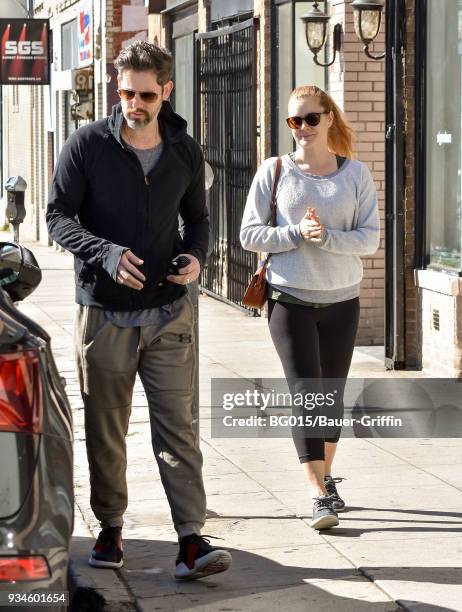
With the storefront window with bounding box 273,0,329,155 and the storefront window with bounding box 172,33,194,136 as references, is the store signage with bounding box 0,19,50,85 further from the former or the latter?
the storefront window with bounding box 273,0,329,155

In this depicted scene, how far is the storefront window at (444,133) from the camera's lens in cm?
1038

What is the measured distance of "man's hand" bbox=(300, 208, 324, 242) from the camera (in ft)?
20.2

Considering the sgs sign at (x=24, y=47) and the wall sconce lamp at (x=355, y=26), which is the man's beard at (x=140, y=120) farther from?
the sgs sign at (x=24, y=47)

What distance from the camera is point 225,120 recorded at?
16109mm

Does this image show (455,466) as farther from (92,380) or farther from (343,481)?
(92,380)

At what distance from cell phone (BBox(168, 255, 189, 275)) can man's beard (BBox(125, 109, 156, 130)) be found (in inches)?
20.9

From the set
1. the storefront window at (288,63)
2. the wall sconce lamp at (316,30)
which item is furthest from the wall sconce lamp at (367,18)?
the storefront window at (288,63)

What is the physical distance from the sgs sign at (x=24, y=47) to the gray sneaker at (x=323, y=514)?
2161 cm

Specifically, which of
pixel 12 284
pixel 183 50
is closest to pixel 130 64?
pixel 12 284

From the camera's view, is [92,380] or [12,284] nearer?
[12,284]

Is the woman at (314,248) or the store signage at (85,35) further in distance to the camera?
the store signage at (85,35)

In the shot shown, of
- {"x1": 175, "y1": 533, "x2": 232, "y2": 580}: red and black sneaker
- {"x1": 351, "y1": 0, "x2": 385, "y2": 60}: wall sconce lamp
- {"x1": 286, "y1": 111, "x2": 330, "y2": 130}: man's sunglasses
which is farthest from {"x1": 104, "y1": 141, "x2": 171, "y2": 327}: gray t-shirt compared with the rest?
{"x1": 351, "y1": 0, "x2": 385, "y2": 60}: wall sconce lamp

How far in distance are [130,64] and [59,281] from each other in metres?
14.3

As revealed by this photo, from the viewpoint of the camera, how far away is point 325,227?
6.34 metres
